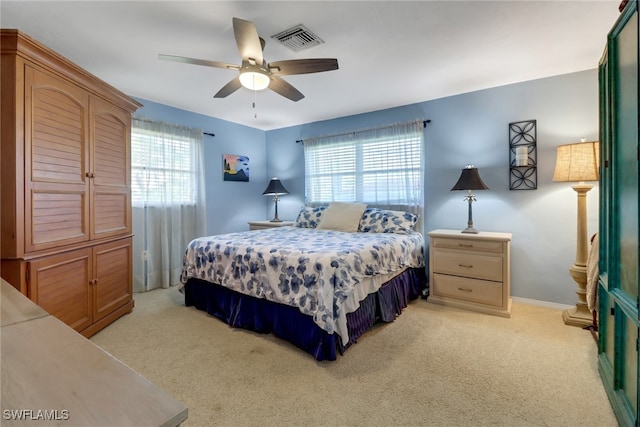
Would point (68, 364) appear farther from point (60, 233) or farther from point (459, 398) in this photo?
point (60, 233)

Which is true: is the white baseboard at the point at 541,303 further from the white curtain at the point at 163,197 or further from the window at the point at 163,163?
the window at the point at 163,163

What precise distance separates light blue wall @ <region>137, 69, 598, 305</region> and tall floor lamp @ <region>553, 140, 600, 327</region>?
31 cm

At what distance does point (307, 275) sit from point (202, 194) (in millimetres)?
2653

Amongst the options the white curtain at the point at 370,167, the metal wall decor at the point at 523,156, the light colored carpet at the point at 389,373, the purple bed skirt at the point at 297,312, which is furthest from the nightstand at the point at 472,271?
the white curtain at the point at 370,167

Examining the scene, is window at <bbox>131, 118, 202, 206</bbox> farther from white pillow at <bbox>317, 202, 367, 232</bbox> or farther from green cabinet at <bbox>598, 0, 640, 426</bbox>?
green cabinet at <bbox>598, 0, 640, 426</bbox>

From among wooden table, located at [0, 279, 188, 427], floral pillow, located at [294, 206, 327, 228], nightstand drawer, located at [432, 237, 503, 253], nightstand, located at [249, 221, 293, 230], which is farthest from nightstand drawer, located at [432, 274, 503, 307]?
wooden table, located at [0, 279, 188, 427]

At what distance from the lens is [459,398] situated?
165 centimetres

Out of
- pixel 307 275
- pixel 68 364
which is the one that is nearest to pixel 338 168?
pixel 307 275

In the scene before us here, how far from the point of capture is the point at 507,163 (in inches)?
125

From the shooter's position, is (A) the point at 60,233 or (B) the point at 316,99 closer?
(A) the point at 60,233

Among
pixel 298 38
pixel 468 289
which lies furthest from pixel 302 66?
pixel 468 289

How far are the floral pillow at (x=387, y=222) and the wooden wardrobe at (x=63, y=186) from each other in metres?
2.50

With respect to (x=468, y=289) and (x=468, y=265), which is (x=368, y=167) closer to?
(x=468, y=265)

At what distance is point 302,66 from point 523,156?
243cm
